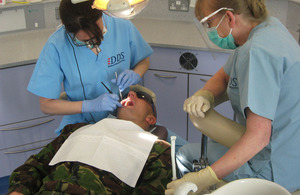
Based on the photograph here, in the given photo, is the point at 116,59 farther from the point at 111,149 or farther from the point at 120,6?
the point at 120,6

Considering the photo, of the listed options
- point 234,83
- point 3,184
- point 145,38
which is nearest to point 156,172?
point 234,83

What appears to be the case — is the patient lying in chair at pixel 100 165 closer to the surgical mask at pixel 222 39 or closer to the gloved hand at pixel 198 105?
the gloved hand at pixel 198 105

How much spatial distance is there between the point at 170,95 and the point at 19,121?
114 cm

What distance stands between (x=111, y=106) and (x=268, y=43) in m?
0.90

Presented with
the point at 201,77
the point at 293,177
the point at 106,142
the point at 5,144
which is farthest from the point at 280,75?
the point at 5,144

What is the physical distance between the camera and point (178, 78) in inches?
116

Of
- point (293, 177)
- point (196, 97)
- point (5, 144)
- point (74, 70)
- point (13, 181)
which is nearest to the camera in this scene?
point (293, 177)

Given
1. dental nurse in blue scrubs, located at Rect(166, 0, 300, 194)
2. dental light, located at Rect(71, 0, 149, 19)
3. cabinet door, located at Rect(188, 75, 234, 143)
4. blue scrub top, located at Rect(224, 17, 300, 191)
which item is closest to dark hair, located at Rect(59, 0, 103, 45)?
dental light, located at Rect(71, 0, 149, 19)

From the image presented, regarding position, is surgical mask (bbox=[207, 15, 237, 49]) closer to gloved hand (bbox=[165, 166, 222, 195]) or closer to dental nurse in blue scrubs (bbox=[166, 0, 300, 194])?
dental nurse in blue scrubs (bbox=[166, 0, 300, 194])

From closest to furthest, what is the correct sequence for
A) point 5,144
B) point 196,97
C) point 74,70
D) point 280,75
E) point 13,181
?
point 280,75 → point 196,97 → point 13,181 → point 74,70 → point 5,144

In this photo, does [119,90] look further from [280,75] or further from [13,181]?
[280,75]

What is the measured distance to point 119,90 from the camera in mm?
2186

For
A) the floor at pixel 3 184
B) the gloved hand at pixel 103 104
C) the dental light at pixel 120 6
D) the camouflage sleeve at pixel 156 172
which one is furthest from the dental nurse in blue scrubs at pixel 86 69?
the floor at pixel 3 184

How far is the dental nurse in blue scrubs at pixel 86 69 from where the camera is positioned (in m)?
2.02
